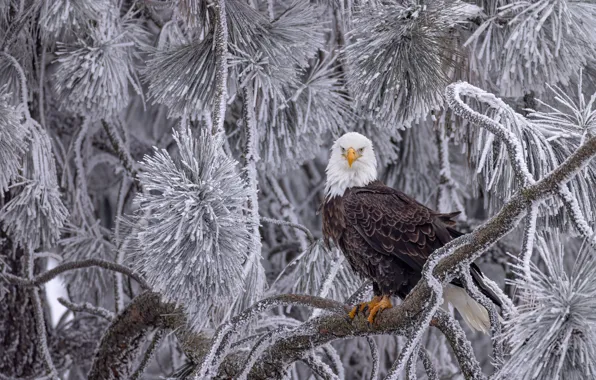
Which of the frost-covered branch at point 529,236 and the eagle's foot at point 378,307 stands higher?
the frost-covered branch at point 529,236

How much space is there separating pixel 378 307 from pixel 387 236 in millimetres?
261

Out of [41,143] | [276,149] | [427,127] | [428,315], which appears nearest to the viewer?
[428,315]

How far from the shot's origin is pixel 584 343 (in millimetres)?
1503

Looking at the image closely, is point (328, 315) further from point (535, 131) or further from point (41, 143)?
point (41, 143)

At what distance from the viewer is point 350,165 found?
9.82 feet

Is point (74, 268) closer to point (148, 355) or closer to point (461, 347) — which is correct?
point (148, 355)

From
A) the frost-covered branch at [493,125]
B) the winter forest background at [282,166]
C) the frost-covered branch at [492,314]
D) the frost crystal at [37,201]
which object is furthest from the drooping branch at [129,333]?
the frost-covered branch at [493,125]

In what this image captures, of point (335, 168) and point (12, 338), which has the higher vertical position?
point (335, 168)

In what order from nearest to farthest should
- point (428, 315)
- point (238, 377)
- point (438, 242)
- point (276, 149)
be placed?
point (428, 315) < point (238, 377) < point (438, 242) < point (276, 149)

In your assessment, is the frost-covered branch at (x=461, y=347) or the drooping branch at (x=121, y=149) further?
the drooping branch at (x=121, y=149)

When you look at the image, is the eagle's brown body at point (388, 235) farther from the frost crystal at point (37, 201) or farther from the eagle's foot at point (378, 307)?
the frost crystal at point (37, 201)

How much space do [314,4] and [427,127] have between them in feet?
4.27

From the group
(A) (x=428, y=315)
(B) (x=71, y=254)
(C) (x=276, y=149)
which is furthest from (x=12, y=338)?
(A) (x=428, y=315)

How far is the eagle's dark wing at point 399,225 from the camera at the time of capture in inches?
106
